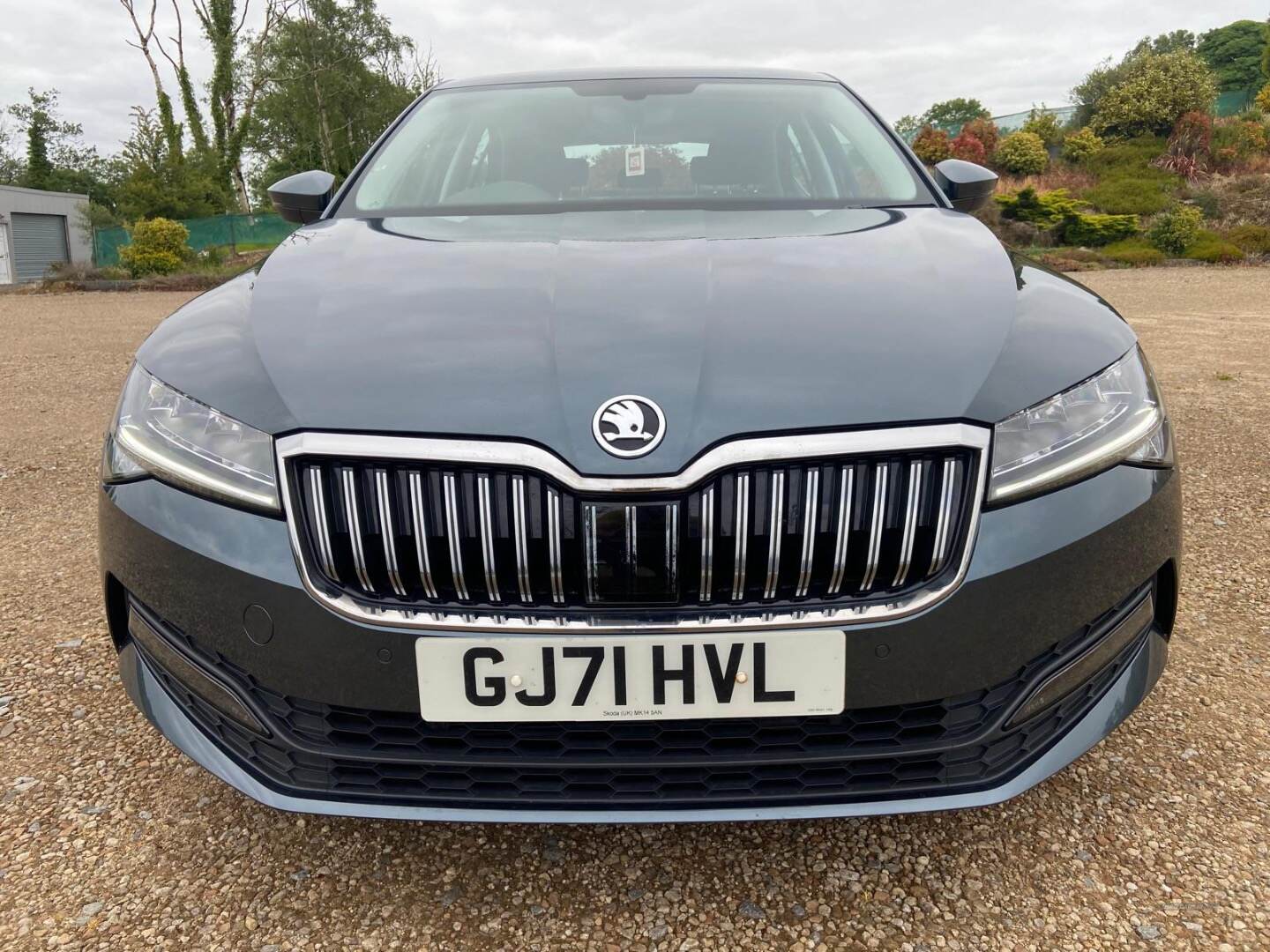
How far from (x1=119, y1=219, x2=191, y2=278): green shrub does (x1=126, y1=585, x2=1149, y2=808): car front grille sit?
1978cm

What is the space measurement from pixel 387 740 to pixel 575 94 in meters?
Result: 2.07

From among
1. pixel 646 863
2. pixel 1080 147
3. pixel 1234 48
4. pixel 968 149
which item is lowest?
pixel 646 863

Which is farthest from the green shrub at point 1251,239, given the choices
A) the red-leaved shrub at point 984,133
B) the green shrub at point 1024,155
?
the red-leaved shrub at point 984,133

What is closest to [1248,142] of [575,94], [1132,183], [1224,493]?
[1132,183]

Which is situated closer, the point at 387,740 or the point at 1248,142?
the point at 387,740

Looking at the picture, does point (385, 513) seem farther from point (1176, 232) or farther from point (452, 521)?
point (1176, 232)

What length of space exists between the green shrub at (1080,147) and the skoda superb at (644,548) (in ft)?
76.8

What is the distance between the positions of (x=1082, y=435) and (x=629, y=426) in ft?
2.26

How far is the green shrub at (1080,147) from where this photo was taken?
22.1 m

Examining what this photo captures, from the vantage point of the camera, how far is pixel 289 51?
39.7 meters

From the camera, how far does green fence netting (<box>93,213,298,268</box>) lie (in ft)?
88.9

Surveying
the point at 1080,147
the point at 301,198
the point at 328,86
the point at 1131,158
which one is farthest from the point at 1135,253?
the point at 328,86

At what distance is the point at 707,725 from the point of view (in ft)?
4.65

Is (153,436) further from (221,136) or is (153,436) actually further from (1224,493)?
(221,136)
